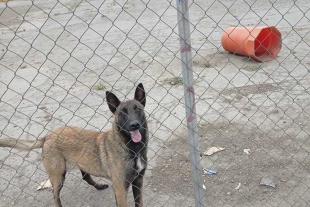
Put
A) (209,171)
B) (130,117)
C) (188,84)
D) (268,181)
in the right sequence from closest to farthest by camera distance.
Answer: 1. (188,84)
2. (130,117)
3. (268,181)
4. (209,171)

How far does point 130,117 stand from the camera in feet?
11.0

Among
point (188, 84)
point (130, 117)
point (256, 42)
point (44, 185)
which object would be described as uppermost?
point (188, 84)

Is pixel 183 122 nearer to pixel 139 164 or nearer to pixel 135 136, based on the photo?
pixel 139 164

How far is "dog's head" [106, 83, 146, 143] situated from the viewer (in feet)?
10.9

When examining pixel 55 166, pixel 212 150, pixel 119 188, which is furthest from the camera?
pixel 212 150

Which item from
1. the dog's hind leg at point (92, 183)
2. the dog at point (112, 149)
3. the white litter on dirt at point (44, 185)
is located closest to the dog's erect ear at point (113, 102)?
the dog at point (112, 149)

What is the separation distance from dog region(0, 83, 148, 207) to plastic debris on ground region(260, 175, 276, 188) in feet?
4.33

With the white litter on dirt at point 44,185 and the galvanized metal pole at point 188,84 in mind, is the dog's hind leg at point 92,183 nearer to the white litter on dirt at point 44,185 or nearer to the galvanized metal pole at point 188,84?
the white litter on dirt at point 44,185

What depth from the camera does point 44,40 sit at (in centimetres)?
1066

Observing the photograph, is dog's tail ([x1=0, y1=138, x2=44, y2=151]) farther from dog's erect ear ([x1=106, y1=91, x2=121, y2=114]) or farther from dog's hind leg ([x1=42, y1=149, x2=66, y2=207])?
dog's erect ear ([x1=106, y1=91, x2=121, y2=114])

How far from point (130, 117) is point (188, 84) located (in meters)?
0.86

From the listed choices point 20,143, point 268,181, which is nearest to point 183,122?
point 268,181

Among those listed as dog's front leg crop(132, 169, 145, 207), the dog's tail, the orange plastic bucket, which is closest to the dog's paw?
dog's front leg crop(132, 169, 145, 207)

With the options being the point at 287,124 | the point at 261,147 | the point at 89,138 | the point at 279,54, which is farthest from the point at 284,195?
the point at 279,54
